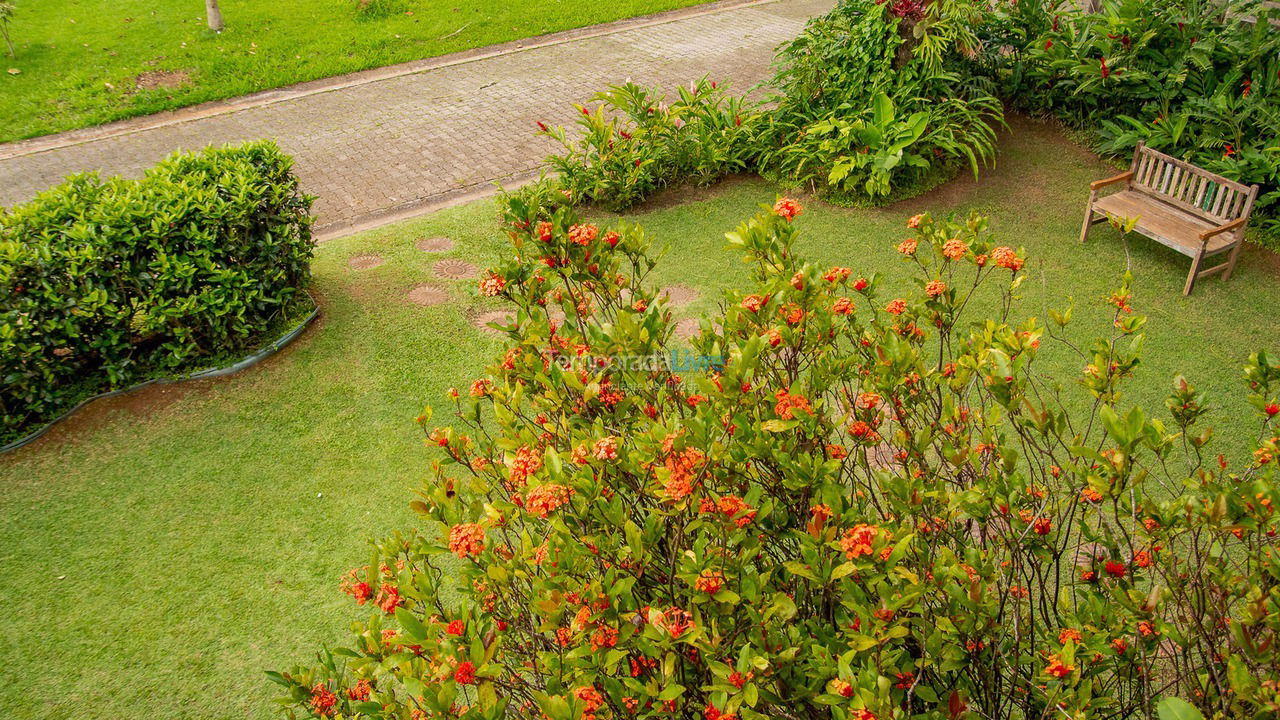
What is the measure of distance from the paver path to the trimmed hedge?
1.93 m

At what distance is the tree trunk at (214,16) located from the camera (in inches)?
475

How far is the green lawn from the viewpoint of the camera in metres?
10.6

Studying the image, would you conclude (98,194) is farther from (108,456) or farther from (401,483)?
(401,483)

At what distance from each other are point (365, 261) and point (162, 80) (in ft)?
19.8

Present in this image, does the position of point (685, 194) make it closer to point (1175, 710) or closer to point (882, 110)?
point (882, 110)

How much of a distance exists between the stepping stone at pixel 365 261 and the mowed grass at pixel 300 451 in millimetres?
85

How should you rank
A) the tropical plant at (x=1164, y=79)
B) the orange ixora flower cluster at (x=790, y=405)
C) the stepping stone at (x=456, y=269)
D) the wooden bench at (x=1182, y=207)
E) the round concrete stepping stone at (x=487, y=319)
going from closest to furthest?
the orange ixora flower cluster at (x=790, y=405)
the wooden bench at (x=1182, y=207)
the round concrete stepping stone at (x=487, y=319)
the tropical plant at (x=1164, y=79)
the stepping stone at (x=456, y=269)

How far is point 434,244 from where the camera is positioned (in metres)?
7.39

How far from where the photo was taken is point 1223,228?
5.89 metres

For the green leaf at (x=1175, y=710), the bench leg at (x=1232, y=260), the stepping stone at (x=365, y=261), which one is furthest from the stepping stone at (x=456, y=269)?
the green leaf at (x=1175, y=710)

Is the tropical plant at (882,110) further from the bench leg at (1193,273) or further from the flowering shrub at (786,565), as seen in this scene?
the flowering shrub at (786,565)

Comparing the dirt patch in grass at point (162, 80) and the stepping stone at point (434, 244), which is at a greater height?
the dirt patch in grass at point (162, 80)

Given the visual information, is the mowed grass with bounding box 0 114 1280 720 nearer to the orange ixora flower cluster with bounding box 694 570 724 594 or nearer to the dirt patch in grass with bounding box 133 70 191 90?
the orange ixora flower cluster with bounding box 694 570 724 594

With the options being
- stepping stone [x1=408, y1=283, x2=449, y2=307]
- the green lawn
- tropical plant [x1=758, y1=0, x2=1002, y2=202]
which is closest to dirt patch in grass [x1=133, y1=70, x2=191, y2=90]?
the green lawn
